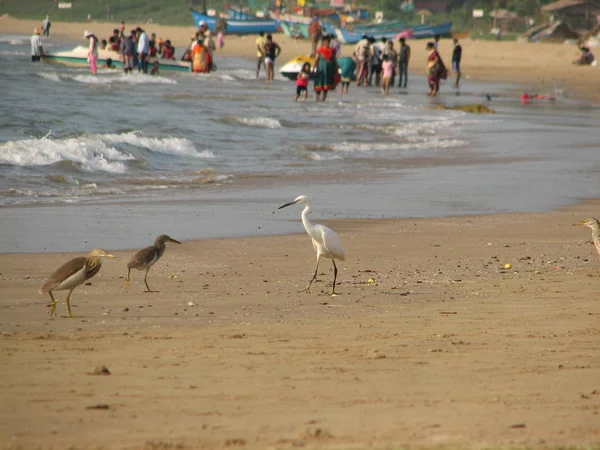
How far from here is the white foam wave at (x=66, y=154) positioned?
59.5 ft

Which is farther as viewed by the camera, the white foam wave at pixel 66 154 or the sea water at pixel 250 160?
the white foam wave at pixel 66 154

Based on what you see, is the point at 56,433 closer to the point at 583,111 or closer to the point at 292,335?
the point at 292,335

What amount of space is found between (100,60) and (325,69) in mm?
15971

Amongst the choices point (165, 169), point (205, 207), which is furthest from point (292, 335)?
point (165, 169)

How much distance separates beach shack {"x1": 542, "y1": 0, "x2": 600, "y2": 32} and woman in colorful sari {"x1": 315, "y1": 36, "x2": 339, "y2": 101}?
48.8 metres

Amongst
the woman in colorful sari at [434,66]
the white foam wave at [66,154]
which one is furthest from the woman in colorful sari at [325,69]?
the white foam wave at [66,154]

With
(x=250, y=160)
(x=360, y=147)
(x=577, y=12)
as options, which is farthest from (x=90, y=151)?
(x=577, y=12)

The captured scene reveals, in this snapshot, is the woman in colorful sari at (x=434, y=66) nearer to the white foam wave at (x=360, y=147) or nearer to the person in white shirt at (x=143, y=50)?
the person in white shirt at (x=143, y=50)

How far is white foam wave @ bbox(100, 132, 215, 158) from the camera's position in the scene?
2077 centimetres

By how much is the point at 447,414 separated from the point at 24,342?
117 inches

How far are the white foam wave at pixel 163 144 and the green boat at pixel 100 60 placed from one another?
882 inches

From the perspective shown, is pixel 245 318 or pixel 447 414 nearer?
pixel 447 414

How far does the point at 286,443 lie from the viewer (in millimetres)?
→ 4934

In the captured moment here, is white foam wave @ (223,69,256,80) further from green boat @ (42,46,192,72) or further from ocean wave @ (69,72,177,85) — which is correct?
ocean wave @ (69,72,177,85)
